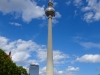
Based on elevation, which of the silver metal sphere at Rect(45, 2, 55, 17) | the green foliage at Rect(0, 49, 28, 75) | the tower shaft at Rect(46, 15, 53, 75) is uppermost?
the silver metal sphere at Rect(45, 2, 55, 17)

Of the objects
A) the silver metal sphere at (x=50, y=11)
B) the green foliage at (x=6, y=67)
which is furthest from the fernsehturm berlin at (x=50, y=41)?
the green foliage at (x=6, y=67)

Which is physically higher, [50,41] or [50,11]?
[50,11]

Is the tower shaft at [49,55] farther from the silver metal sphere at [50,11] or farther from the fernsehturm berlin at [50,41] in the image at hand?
the silver metal sphere at [50,11]

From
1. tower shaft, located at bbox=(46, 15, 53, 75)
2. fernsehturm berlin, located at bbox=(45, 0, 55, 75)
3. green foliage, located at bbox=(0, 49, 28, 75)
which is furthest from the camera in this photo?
fernsehturm berlin, located at bbox=(45, 0, 55, 75)

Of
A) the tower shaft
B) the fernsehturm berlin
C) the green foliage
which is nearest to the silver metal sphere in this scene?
the fernsehturm berlin

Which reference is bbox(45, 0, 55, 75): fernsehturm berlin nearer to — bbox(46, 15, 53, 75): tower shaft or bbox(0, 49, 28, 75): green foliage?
bbox(46, 15, 53, 75): tower shaft

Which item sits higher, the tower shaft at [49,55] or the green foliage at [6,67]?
the tower shaft at [49,55]

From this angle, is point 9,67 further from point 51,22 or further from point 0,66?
point 51,22

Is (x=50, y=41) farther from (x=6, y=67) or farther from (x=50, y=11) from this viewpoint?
(x=6, y=67)

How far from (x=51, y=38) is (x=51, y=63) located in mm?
12810

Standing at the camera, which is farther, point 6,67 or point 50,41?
point 50,41

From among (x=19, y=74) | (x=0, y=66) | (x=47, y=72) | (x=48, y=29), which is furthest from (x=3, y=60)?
(x=48, y=29)

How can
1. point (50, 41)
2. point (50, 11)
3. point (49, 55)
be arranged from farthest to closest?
1. point (50, 11)
2. point (50, 41)
3. point (49, 55)

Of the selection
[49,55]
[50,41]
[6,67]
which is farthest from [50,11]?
[6,67]
